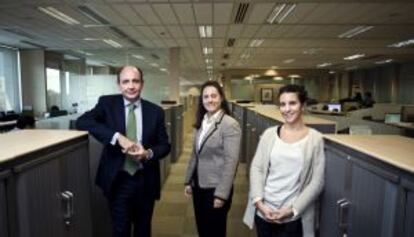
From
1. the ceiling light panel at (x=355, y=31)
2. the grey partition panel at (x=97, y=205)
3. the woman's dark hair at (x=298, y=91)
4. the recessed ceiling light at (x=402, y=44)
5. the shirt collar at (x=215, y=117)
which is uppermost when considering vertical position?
the ceiling light panel at (x=355, y=31)

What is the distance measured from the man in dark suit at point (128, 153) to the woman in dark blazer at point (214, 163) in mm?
301

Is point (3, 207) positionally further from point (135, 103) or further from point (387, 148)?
point (387, 148)

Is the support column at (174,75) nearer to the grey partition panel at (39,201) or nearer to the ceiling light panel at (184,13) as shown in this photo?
the ceiling light panel at (184,13)

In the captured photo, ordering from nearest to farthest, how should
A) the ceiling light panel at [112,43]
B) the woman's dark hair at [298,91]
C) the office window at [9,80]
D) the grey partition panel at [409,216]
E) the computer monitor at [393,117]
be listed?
the grey partition panel at [409,216]
the woman's dark hair at [298,91]
the computer monitor at [393,117]
the ceiling light panel at [112,43]
the office window at [9,80]

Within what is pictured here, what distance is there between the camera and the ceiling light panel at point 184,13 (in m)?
5.82

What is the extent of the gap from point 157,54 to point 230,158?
1083 cm

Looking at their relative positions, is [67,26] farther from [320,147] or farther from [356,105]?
[356,105]

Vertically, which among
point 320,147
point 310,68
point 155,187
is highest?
point 310,68

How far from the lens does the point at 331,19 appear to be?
6656mm

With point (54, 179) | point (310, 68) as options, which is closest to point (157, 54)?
point (310, 68)

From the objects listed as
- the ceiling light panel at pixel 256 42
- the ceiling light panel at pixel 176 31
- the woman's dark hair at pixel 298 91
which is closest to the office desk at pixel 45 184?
the woman's dark hair at pixel 298 91

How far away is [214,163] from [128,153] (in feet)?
Answer: 2.04

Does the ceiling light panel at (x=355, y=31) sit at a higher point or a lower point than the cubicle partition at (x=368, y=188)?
higher

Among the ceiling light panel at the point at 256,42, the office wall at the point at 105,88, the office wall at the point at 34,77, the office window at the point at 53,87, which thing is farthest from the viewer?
the office window at the point at 53,87
